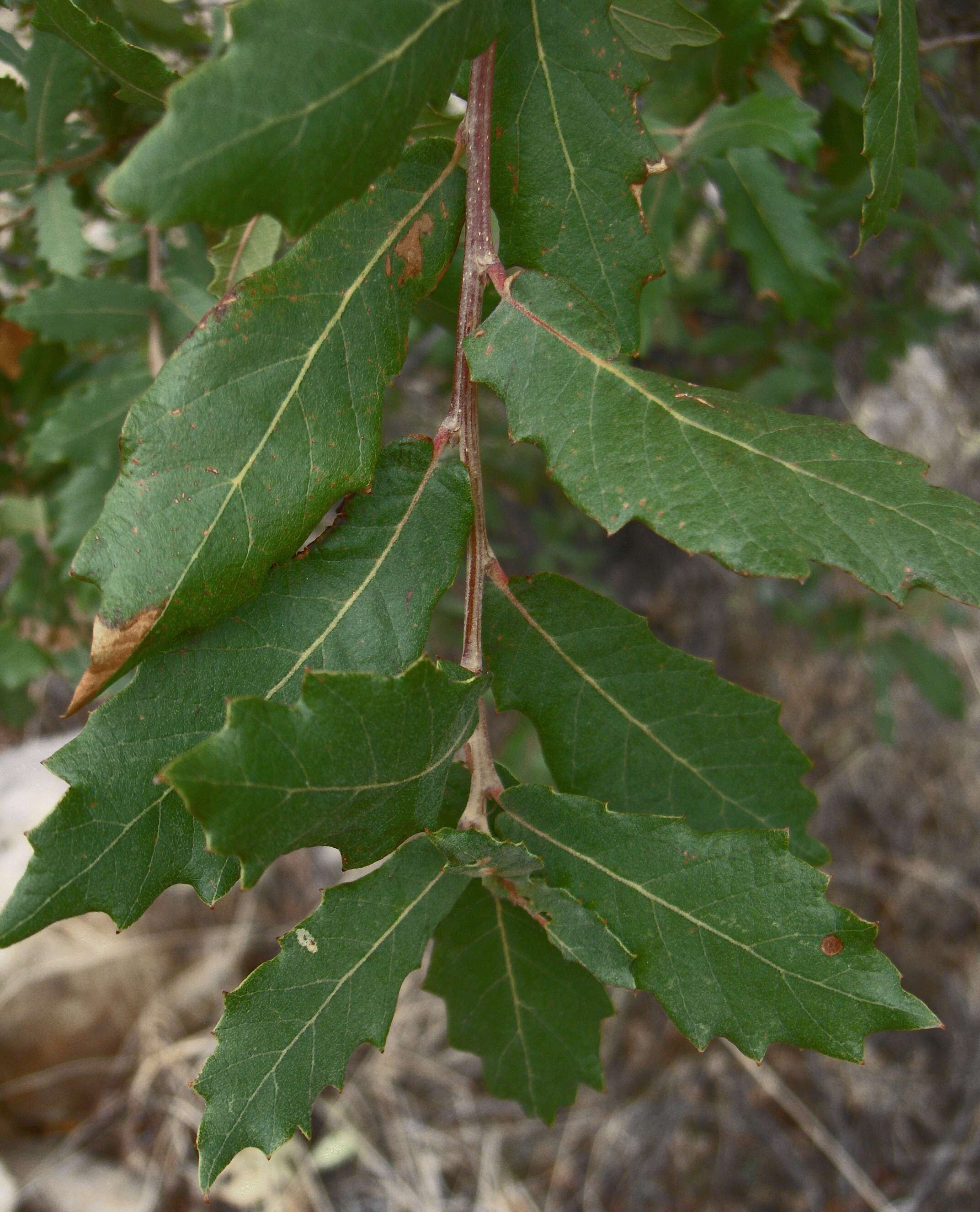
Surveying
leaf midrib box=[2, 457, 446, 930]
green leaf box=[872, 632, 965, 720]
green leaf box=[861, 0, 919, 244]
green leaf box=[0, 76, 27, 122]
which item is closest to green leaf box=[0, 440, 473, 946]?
leaf midrib box=[2, 457, 446, 930]

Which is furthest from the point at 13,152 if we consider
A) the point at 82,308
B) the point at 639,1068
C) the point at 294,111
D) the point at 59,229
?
the point at 639,1068

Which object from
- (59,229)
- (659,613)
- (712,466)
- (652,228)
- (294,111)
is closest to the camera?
(294,111)

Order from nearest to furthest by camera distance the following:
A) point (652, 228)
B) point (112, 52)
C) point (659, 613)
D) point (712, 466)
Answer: point (712, 466) < point (112, 52) < point (652, 228) < point (659, 613)

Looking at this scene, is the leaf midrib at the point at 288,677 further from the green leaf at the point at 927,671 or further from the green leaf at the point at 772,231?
the green leaf at the point at 927,671

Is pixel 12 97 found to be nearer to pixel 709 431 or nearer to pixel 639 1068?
pixel 709 431

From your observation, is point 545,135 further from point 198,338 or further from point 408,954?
point 408,954

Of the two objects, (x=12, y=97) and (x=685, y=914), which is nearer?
(x=685, y=914)

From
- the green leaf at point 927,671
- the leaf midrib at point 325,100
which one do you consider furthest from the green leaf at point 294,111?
the green leaf at point 927,671

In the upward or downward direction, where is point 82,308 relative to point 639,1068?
upward
